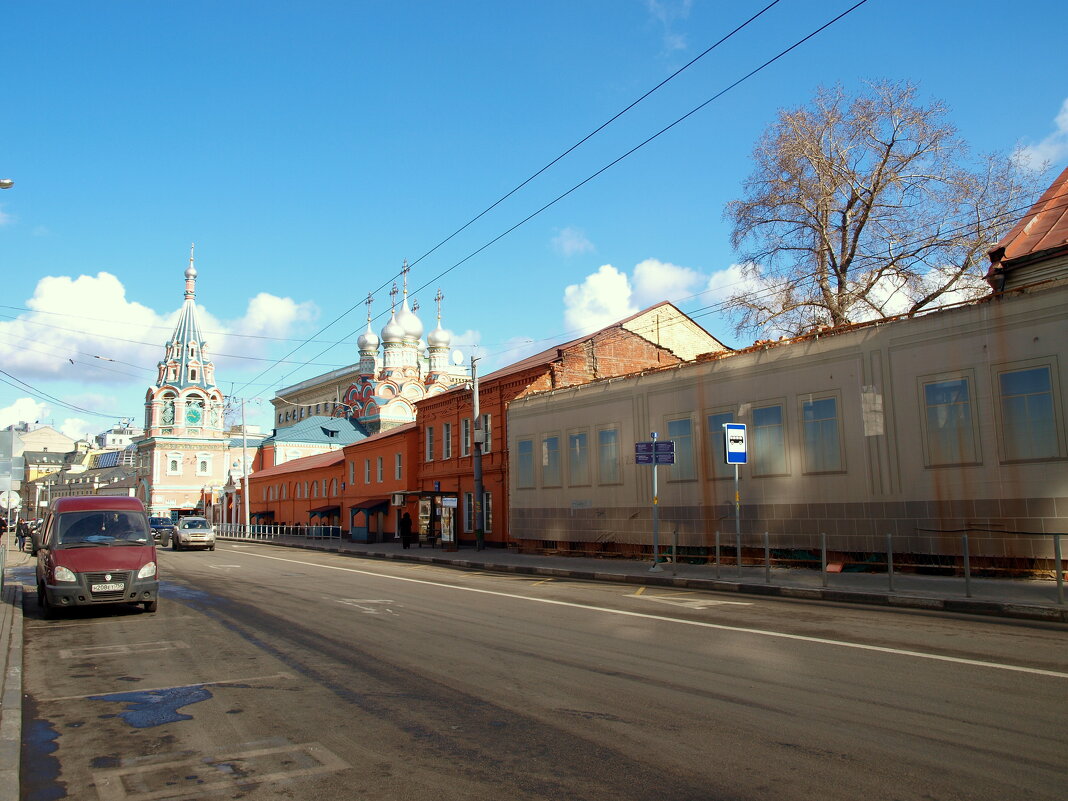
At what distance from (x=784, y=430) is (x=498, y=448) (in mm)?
14764

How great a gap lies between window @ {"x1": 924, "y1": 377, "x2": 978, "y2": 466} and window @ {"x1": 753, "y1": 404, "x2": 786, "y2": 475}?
3.74 metres

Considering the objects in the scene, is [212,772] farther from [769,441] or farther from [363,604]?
[769,441]

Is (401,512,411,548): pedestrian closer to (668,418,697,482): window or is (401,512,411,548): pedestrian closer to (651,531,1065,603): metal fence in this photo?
(651,531,1065,603): metal fence

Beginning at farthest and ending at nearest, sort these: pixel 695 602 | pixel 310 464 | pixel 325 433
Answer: pixel 325 433 → pixel 310 464 → pixel 695 602

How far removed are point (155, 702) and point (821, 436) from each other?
628 inches

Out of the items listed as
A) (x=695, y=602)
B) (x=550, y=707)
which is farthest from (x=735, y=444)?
(x=550, y=707)

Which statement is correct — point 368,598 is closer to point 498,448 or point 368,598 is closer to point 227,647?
point 227,647

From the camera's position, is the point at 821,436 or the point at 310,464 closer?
the point at 821,436

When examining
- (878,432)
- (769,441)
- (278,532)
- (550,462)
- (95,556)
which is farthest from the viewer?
(278,532)

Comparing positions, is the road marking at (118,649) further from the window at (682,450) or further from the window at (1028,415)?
the window at (682,450)

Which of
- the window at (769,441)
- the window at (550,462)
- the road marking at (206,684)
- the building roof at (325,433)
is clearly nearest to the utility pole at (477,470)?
the window at (550,462)

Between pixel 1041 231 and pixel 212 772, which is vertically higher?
pixel 1041 231

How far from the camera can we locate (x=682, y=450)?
23.2m

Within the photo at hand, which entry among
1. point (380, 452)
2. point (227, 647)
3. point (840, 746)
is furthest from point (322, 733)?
point (380, 452)
